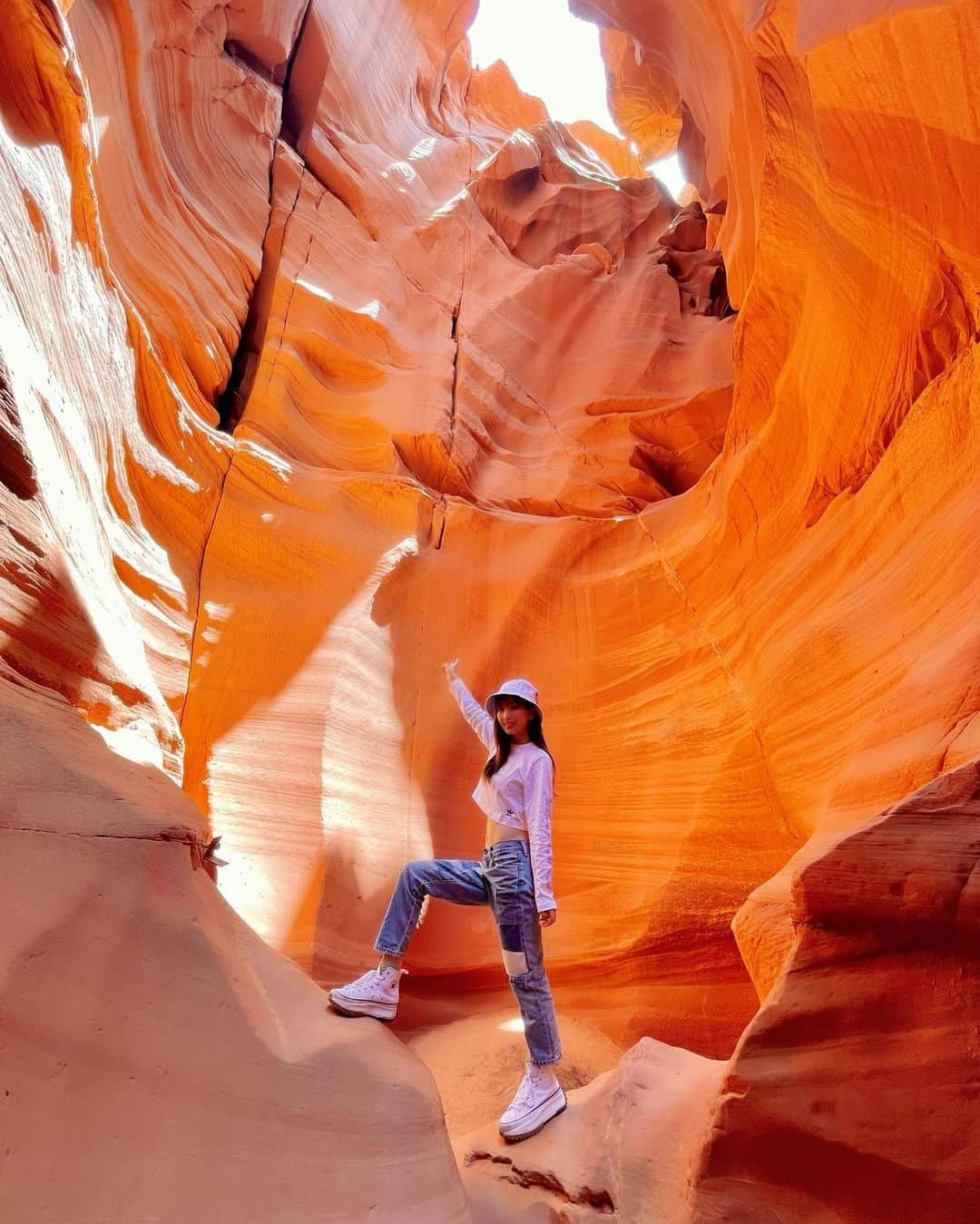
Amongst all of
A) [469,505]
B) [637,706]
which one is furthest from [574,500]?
[637,706]

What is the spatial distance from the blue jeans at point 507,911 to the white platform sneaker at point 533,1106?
0.38 ft

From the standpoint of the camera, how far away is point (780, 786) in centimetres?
497

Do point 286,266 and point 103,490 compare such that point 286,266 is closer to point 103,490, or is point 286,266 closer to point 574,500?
point 574,500

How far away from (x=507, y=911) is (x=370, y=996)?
2.06ft

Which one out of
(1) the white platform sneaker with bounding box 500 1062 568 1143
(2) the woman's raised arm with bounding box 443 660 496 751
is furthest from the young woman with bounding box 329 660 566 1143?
(2) the woman's raised arm with bounding box 443 660 496 751

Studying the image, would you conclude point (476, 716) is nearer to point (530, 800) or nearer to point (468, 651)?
point (530, 800)

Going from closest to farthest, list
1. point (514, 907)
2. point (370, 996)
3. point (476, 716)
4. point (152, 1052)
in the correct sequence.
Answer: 1. point (152, 1052)
2. point (370, 996)
3. point (514, 907)
4. point (476, 716)

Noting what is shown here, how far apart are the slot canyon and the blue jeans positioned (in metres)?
0.40

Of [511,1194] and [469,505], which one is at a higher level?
[469,505]

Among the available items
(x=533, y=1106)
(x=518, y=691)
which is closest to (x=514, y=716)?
(x=518, y=691)

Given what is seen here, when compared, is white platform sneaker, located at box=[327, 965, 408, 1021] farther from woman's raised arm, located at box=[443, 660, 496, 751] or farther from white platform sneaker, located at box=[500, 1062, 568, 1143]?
woman's raised arm, located at box=[443, 660, 496, 751]

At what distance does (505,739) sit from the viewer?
12.7 feet

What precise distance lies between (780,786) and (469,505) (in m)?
3.69

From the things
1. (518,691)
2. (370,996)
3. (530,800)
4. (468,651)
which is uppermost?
(468,651)
